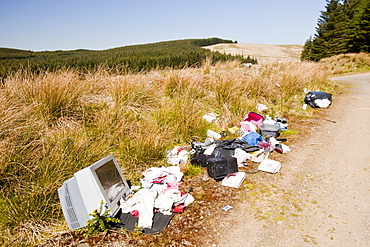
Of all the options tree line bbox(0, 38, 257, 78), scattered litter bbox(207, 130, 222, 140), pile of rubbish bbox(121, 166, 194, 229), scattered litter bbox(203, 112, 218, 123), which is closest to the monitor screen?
pile of rubbish bbox(121, 166, 194, 229)

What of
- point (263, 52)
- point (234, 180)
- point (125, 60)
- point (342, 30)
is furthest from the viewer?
point (263, 52)

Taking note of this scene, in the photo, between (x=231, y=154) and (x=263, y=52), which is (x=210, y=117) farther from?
(x=263, y=52)

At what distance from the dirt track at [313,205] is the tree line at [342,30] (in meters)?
29.1

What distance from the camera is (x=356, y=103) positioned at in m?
6.94

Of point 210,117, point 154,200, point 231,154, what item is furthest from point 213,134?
point 154,200

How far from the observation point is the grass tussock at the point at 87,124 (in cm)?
238

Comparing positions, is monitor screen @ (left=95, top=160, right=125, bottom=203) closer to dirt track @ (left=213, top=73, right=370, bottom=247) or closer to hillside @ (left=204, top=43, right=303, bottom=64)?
dirt track @ (left=213, top=73, right=370, bottom=247)

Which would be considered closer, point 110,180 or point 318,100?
point 110,180

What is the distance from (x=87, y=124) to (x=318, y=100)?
613 cm

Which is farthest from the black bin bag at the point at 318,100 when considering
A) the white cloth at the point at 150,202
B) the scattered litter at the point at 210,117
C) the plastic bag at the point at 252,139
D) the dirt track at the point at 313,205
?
the white cloth at the point at 150,202

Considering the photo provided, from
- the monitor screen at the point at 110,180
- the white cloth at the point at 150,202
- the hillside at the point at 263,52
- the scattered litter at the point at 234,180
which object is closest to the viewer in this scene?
the white cloth at the point at 150,202

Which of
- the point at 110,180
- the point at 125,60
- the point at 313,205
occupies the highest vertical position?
the point at 125,60

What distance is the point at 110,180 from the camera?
8.17 feet

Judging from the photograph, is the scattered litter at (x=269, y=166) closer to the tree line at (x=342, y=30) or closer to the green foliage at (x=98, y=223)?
the green foliage at (x=98, y=223)
